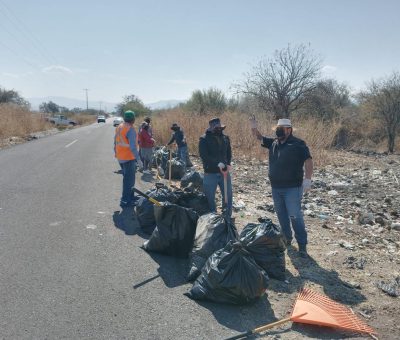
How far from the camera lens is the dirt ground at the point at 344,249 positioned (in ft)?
12.3

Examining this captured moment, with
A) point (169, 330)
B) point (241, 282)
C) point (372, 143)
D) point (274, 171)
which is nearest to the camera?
point (169, 330)

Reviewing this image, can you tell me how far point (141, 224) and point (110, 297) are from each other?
2.13 metres

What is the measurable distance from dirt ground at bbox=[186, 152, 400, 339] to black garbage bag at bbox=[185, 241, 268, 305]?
35 centimetres

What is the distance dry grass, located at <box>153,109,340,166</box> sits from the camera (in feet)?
46.9

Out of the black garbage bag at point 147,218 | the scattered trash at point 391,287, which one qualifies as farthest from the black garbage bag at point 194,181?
the scattered trash at point 391,287

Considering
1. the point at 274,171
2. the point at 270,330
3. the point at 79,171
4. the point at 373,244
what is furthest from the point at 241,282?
the point at 79,171

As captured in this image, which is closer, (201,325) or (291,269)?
(201,325)

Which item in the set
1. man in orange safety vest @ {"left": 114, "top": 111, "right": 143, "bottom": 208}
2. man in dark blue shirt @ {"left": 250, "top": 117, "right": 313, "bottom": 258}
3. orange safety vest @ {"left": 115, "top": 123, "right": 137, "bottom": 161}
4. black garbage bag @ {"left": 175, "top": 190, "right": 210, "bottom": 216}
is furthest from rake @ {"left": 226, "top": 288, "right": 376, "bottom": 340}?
orange safety vest @ {"left": 115, "top": 123, "right": 137, "bottom": 161}

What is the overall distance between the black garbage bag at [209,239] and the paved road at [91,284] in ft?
0.75

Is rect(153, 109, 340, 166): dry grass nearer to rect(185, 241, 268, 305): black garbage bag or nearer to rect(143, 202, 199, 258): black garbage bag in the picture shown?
rect(143, 202, 199, 258): black garbage bag

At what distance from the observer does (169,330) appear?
327 centimetres

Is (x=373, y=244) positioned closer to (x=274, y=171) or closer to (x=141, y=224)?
(x=274, y=171)

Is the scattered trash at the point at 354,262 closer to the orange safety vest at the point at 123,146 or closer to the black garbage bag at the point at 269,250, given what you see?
the black garbage bag at the point at 269,250

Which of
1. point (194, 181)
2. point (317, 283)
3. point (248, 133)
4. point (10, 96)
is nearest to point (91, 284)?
point (317, 283)
